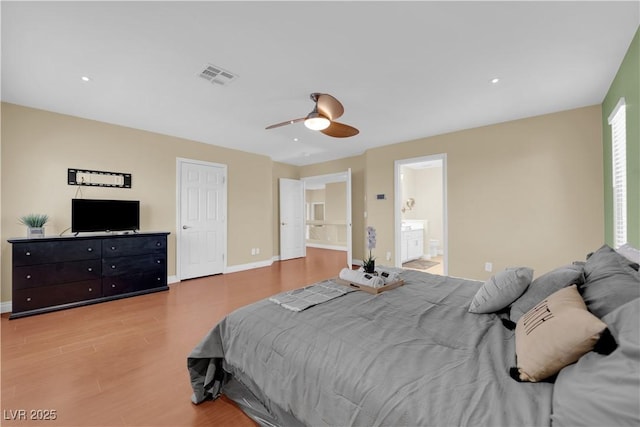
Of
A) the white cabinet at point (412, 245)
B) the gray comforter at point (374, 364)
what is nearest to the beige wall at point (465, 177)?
the white cabinet at point (412, 245)

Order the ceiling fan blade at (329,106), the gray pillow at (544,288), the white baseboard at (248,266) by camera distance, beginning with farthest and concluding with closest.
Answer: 1. the white baseboard at (248,266)
2. the ceiling fan blade at (329,106)
3. the gray pillow at (544,288)

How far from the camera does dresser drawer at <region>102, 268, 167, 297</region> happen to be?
12.1 feet

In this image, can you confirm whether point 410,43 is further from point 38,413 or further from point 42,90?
point 42,90

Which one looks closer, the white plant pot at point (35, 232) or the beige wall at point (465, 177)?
the white plant pot at point (35, 232)

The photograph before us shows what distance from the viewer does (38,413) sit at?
166cm

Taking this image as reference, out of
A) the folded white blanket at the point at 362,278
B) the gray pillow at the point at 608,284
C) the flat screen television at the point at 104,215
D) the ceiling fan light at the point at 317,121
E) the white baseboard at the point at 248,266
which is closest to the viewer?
the gray pillow at the point at 608,284

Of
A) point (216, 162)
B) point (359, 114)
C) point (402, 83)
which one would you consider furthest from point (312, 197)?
point (402, 83)

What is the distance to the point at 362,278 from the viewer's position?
2.17 metres

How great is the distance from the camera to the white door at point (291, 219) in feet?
22.9

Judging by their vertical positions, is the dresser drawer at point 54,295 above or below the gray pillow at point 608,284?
below

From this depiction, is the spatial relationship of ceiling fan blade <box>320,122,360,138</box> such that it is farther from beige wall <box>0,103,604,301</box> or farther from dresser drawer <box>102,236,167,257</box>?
dresser drawer <box>102,236,167,257</box>

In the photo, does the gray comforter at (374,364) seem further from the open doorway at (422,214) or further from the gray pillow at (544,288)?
the open doorway at (422,214)

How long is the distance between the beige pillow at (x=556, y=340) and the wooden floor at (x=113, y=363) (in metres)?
1.53

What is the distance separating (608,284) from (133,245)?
4895 mm
